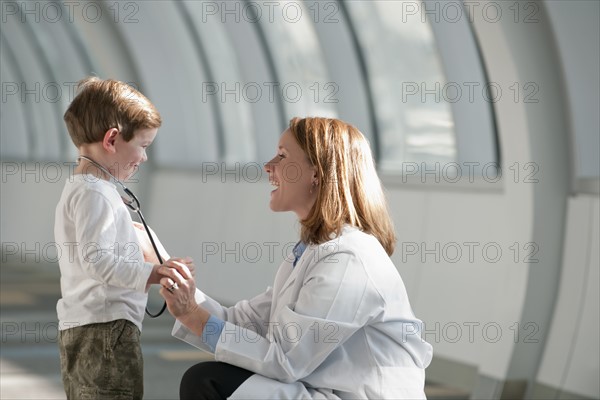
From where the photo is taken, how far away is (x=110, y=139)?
3.25m

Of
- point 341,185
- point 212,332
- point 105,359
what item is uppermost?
point 341,185

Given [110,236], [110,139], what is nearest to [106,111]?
[110,139]

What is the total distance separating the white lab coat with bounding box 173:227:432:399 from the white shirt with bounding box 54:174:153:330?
1.45 ft

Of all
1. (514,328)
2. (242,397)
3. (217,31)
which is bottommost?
(514,328)

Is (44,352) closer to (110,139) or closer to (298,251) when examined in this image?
(110,139)

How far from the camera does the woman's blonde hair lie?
3115 mm

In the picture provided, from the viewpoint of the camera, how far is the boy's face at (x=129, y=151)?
3279 millimetres

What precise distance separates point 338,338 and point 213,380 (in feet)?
1.41

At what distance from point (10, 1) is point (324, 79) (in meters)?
7.52

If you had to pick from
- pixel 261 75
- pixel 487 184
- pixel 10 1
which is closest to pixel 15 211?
pixel 10 1

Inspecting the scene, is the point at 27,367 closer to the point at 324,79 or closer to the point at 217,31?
the point at 324,79

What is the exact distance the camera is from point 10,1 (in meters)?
14.4

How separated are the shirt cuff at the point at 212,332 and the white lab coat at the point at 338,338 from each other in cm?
3

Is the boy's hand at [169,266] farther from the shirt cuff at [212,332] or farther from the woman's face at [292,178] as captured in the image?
the woman's face at [292,178]
